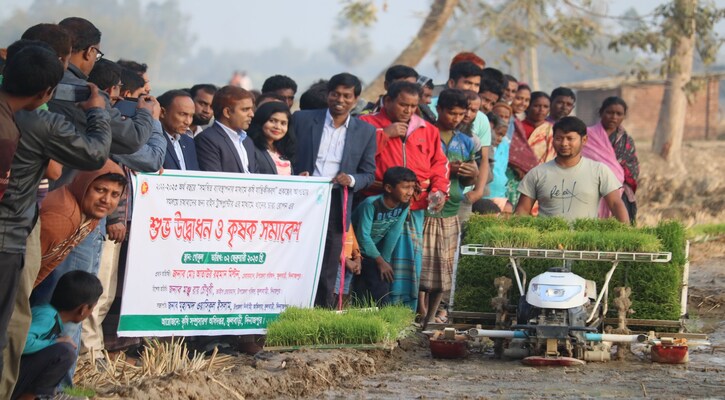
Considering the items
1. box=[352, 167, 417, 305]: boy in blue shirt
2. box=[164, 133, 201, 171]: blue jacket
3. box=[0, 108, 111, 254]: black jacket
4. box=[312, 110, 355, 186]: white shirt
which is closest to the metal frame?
box=[352, 167, 417, 305]: boy in blue shirt

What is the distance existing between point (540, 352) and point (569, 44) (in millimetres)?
18585

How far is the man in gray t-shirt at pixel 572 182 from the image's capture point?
11.1 meters

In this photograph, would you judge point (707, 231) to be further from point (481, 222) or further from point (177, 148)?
point (177, 148)

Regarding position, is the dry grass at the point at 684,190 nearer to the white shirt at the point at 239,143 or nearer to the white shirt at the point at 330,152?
the white shirt at the point at 330,152

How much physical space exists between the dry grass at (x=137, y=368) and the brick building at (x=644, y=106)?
36.8m

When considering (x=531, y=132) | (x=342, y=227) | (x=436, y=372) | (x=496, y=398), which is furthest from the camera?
(x=531, y=132)

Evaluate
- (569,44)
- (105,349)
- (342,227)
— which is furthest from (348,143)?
(569,44)

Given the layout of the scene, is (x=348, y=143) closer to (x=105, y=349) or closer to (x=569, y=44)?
(x=105, y=349)

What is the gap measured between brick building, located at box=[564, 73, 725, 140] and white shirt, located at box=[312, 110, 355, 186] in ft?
111

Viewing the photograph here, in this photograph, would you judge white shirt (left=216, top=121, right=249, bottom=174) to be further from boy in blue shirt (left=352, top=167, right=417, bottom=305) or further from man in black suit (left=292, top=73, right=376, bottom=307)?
boy in blue shirt (left=352, top=167, right=417, bottom=305)

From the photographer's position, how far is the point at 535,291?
9.55m

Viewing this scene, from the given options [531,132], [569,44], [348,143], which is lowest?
[348,143]

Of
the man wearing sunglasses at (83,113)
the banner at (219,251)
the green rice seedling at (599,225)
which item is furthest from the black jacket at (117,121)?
the green rice seedling at (599,225)

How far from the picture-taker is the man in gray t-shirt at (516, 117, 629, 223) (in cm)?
1115
